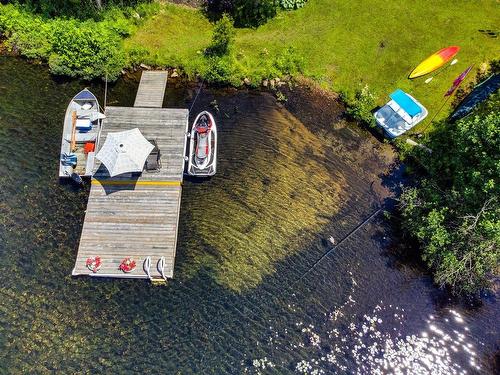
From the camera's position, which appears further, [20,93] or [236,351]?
[20,93]

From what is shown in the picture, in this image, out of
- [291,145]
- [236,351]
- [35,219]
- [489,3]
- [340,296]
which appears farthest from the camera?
[489,3]

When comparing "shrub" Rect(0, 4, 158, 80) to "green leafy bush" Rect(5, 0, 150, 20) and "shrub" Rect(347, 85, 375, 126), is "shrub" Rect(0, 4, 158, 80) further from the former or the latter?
"shrub" Rect(347, 85, 375, 126)

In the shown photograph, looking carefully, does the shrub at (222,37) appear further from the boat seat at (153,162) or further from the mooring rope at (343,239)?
the mooring rope at (343,239)

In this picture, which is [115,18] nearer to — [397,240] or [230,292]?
[230,292]

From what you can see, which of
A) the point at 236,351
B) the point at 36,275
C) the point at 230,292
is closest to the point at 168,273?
the point at 230,292

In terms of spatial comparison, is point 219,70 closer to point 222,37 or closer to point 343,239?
point 222,37

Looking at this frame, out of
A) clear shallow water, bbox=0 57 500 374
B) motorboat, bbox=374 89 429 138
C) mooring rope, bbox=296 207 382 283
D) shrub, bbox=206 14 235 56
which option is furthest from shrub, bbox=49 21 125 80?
mooring rope, bbox=296 207 382 283

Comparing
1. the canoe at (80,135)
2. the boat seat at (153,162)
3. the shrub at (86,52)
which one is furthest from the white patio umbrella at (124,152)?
the shrub at (86,52)
